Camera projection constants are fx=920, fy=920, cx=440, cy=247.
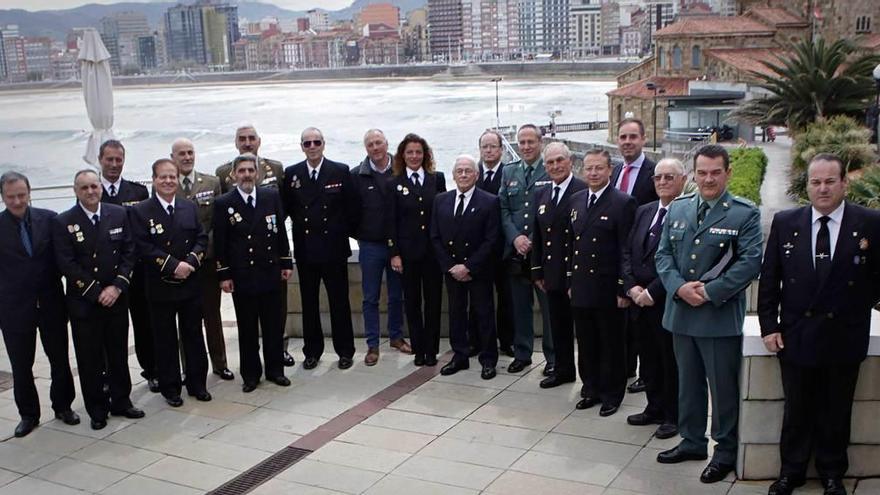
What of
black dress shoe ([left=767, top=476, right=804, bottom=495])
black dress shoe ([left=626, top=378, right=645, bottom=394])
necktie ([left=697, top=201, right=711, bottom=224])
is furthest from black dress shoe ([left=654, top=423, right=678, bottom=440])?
necktie ([left=697, top=201, right=711, bottom=224])

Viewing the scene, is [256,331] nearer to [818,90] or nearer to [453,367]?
[453,367]

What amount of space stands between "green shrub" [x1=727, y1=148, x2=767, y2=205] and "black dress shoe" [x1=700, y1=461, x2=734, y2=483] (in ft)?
20.0

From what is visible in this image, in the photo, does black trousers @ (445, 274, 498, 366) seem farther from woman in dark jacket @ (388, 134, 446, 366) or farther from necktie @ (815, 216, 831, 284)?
necktie @ (815, 216, 831, 284)

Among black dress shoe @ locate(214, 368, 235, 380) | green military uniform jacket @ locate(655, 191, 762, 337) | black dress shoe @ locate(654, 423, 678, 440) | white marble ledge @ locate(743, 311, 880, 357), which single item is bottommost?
black dress shoe @ locate(214, 368, 235, 380)

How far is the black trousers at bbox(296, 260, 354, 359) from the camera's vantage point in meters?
7.13

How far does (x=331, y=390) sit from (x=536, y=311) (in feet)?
6.46

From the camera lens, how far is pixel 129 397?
6461 millimetres

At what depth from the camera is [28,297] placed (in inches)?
233

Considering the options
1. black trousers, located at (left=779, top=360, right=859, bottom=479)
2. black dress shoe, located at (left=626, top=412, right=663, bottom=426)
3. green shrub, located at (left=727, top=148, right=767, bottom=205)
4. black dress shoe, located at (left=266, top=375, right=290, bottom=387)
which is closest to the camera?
black trousers, located at (left=779, top=360, right=859, bottom=479)

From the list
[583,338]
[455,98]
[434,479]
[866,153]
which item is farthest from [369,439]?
[455,98]

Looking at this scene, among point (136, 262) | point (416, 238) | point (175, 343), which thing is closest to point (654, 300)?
point (416, 238)

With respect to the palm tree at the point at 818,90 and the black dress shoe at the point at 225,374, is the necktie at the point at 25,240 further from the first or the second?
the palm tree at the point at 818,90

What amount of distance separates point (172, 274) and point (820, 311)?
407 centimetres

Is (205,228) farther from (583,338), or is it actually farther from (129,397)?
(583,338)
